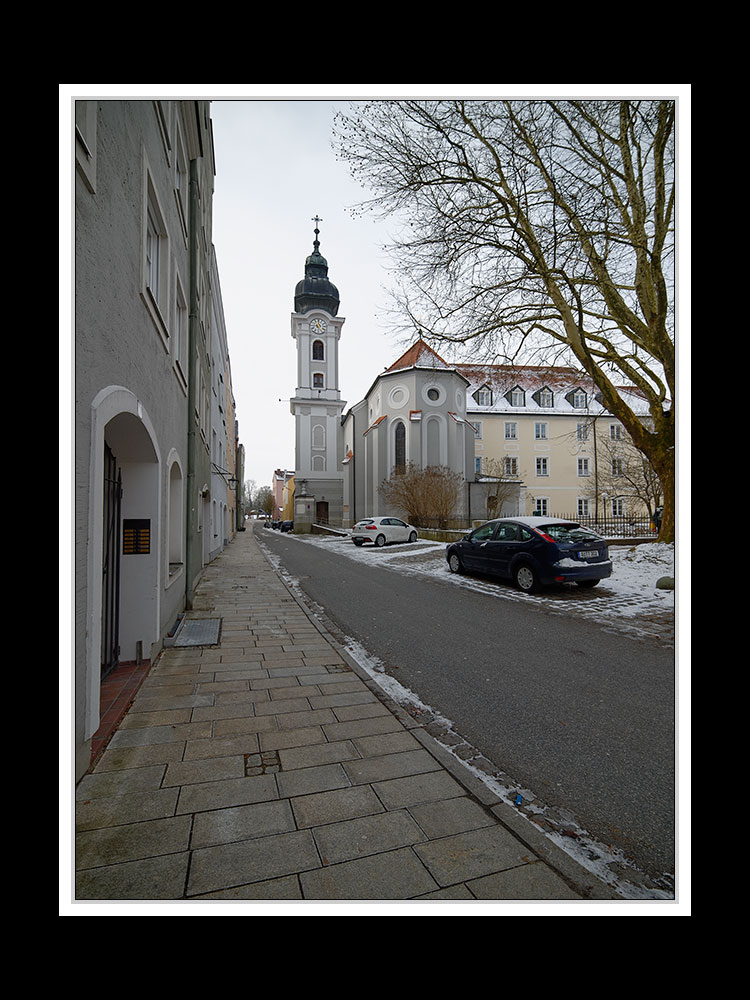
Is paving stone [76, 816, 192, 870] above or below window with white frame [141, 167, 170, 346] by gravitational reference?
below

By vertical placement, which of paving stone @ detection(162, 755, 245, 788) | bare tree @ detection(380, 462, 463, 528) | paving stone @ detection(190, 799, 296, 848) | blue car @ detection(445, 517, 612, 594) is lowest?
paving stone @ detection(162, 755, 245, 788)

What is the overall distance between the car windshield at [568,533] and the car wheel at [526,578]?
77 cm

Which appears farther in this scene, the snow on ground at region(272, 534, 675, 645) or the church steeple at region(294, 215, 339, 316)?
the church steeple at region(294, 215, 339, 316)

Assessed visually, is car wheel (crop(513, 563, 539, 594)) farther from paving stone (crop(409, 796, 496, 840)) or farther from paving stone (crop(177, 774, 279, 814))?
paving stone (crop(177, 774, 279, 814))

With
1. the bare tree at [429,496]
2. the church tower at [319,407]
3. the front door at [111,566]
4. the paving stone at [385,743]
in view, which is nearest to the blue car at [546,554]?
the paving stone at [385,743]

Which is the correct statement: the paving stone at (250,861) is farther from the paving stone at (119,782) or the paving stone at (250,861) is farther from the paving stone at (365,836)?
the paving stone at (119,782)

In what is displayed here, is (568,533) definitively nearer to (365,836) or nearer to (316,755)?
(316,755)

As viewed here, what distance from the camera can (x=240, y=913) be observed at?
4.93 feet

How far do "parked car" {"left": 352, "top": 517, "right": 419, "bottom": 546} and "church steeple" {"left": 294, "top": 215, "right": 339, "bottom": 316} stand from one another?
35.3 metres

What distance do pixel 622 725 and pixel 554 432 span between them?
43665mm

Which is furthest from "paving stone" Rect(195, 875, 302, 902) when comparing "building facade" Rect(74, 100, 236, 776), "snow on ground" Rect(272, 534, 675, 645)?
"snow on ground" Rect(272, 534, 675, 645)

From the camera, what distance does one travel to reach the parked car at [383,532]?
2456 cm

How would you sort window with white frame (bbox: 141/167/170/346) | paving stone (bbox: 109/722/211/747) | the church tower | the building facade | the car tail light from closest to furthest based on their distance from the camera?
the building facade
paving stone (bbox: 109/722/211/747)
window with white frame (bbox: 141/167/170/346)
the car tail light
the church tower

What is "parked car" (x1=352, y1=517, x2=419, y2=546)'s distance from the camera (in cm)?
2456
